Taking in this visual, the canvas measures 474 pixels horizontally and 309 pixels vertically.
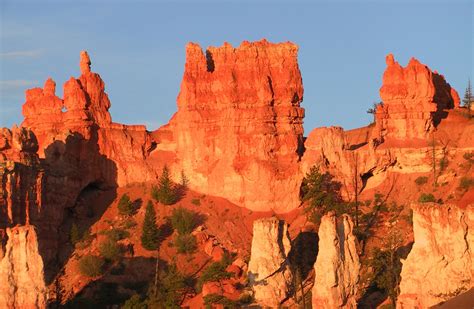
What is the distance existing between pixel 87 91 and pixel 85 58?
258cm

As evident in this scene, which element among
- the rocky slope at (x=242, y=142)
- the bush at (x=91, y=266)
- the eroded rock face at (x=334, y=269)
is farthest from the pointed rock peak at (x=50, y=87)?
the eroded rock face at (x=334, y=269)

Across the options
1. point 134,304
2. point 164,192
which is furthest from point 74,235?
point 134,304

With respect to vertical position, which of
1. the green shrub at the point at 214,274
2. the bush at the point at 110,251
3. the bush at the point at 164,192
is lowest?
the green shrub at the point at 214,274

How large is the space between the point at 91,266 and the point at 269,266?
1458 cm

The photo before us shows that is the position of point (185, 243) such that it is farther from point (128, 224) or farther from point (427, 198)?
point (427, 198)

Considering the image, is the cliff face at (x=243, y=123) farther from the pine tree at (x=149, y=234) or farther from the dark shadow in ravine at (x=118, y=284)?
the dark shadow in ravine at (x=118, y=284)

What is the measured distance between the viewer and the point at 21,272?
88375mm

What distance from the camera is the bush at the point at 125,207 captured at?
110500 mm

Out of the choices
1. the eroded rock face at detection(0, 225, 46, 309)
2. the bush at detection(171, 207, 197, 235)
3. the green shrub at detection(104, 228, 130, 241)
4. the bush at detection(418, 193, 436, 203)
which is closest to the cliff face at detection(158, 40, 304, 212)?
the bush at detection(171, 207, 197, 235)

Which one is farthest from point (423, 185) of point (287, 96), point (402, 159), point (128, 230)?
point (128, 230)

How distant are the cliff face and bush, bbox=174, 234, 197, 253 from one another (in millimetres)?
6420

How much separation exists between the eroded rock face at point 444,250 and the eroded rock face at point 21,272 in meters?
20.4

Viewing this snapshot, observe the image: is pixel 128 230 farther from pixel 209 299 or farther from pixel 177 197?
pixel 209 299

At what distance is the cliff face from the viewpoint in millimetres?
111062
